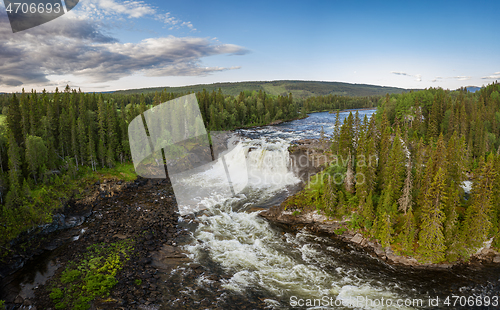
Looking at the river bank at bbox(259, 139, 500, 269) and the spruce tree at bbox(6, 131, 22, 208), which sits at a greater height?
the spruce tree at bbox(6, 131, 22, 208)

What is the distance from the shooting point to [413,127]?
7988 centimetres

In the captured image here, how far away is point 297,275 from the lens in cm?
2458

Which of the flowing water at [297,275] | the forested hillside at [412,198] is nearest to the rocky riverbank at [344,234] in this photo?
the forested hillside at [412,198]

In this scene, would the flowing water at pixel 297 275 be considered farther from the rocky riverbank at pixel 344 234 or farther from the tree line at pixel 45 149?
the tree line at pixel 45 149

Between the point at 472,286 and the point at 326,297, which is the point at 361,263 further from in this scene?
the point at 472,286

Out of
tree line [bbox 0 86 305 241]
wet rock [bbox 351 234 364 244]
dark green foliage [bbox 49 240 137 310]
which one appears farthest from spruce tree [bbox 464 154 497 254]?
tree line [bbox 0 86 305 241]

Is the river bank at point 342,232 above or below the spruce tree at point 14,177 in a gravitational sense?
below

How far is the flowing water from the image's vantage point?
70.3 ft

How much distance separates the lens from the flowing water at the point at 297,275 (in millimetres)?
21422

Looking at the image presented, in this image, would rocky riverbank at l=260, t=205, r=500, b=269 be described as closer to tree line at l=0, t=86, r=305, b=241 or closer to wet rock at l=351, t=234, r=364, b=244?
wet rock at l=351, t=234, r=364, b=244

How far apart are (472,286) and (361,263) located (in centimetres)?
926

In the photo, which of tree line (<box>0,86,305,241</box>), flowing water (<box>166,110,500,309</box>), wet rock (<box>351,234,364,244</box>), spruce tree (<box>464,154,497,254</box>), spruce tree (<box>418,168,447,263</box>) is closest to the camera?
flowing water (<box>166,110,500,309</box>)

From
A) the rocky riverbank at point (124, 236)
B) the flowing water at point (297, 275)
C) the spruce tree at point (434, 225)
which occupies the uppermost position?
the spruce tree at point (434, 225)

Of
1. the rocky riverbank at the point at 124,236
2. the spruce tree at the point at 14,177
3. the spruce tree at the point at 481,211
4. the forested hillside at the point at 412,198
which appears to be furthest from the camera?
the spruce tree at the point at 14,177
